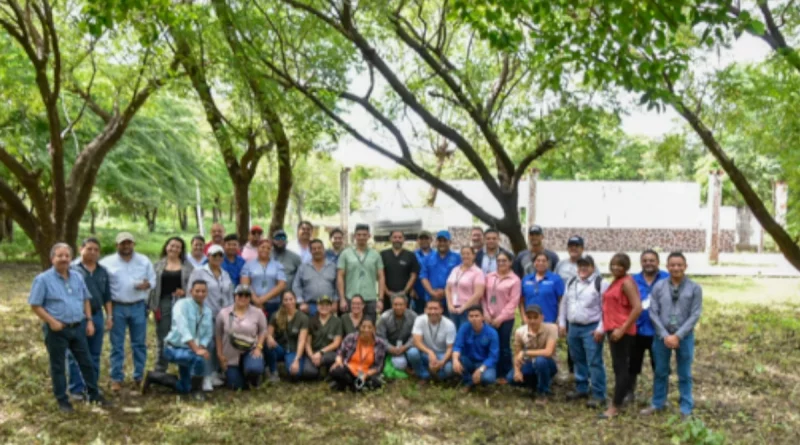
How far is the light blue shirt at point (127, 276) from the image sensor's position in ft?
20.0

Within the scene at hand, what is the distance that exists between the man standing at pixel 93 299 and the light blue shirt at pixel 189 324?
56cm

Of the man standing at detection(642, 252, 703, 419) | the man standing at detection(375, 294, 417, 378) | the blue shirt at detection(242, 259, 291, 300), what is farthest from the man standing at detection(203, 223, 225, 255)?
the man standing at detection(642, 252, 703, 419)

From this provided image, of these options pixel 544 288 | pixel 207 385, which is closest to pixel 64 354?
pixel 207 385

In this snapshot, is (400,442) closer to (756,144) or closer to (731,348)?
(731,348)

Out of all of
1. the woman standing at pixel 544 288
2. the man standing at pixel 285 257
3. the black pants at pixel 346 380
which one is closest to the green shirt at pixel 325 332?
the black pants at pixel 346 380

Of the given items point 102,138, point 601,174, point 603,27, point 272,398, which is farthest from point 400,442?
point 601,174

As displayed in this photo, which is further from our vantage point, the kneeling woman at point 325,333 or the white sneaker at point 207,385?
the kneeling woman at point 325,333

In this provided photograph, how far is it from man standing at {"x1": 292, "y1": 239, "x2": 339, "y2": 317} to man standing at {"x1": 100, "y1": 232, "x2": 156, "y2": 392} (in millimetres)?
1448

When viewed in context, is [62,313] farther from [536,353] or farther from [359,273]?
[536,353]

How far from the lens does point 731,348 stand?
8.55 meters

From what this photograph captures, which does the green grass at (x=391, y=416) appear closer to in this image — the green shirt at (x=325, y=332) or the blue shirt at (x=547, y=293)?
the green shirt at (x=325, y=332)

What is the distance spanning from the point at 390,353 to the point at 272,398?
49.3 inches

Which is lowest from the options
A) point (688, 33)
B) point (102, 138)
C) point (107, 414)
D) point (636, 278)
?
point (107, 414)

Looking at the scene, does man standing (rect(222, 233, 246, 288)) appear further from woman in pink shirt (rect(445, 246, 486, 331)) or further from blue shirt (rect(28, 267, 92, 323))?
woman in pink shirt (rect(445, 246, 486, 331))
